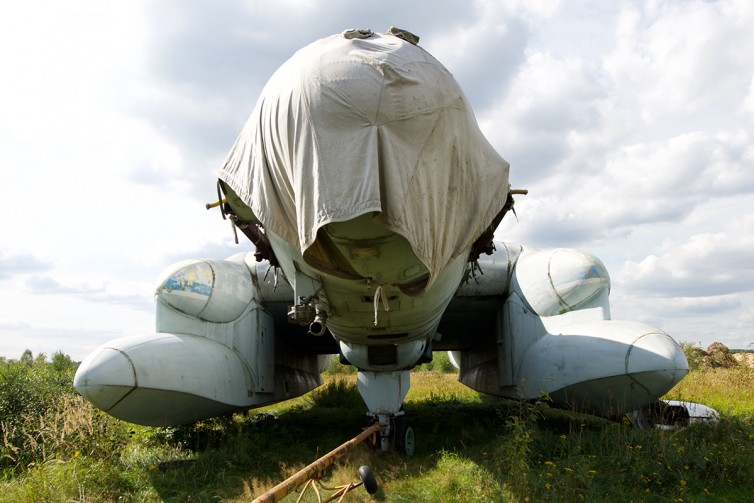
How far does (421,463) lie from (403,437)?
0.50 metres

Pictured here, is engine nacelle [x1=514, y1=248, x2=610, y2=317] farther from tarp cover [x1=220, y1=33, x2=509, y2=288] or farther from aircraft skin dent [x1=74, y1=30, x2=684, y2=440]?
tarp cover [x1=220, y1=33, x2=509, y2=288]

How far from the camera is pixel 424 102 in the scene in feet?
10.6

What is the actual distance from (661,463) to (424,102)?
14.4 feet

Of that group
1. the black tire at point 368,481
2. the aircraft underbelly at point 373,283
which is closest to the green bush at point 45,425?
the aircraft underbelly at point 373,283

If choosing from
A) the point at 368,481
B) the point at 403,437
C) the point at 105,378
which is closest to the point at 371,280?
the point at 368,481

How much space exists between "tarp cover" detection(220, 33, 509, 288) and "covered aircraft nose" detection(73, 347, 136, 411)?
347 centimetres

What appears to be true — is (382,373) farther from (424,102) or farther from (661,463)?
(424,102)

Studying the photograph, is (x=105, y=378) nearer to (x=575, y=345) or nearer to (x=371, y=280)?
(x=371, y=280)

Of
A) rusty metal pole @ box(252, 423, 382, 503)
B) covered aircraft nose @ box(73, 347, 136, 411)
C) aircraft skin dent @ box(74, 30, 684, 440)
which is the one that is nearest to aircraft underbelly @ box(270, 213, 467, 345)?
aircraft skin dent @ box(74, 30, 684, 440)

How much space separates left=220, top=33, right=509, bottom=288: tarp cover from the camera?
10.1 feet

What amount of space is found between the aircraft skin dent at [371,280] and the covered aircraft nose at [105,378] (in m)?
0.02

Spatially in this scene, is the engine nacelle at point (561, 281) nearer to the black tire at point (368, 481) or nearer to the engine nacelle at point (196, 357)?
the engine nacelle at point (196, 357)

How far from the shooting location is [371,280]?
3840 mm

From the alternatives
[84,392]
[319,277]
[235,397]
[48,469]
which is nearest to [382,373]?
[235,397]
